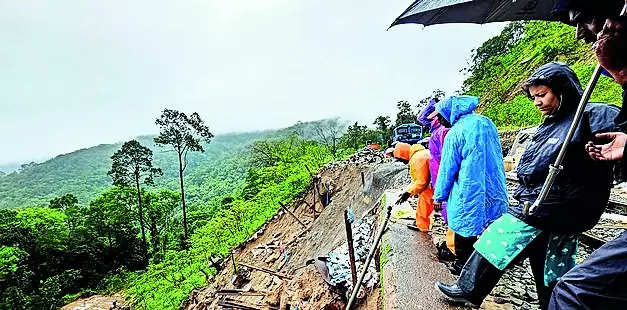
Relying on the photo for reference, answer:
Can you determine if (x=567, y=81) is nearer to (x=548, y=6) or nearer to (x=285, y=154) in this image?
(x=548, y=6)

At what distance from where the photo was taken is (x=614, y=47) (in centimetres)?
122

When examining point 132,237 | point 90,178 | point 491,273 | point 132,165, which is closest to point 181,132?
point 132,165

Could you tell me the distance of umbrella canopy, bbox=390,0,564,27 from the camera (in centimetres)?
167

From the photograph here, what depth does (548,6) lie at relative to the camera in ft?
5.69

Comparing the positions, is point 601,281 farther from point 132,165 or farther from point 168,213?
point 168,213

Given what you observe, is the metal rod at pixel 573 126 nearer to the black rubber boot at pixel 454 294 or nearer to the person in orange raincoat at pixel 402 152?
the black rubber boot at pixel 454 294

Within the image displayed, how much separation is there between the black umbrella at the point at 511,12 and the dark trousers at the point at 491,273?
35 cm

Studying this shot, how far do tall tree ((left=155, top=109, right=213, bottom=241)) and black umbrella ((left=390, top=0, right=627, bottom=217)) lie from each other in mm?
24444

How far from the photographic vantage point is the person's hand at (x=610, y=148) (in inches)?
51.0

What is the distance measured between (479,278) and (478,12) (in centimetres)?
162

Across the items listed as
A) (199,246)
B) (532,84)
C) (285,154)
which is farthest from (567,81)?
(285,154)

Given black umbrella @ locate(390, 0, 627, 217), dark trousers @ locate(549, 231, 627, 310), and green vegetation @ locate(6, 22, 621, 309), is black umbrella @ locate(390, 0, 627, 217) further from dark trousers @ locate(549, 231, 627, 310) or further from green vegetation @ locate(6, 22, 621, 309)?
green vegetation @ locate(6, 22, 621, 309)

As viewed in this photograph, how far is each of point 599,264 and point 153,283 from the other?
21472 millimetres

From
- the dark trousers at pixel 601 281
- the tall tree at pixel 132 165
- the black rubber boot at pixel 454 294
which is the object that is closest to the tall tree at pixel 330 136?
the tall tree at pixel 132 165
